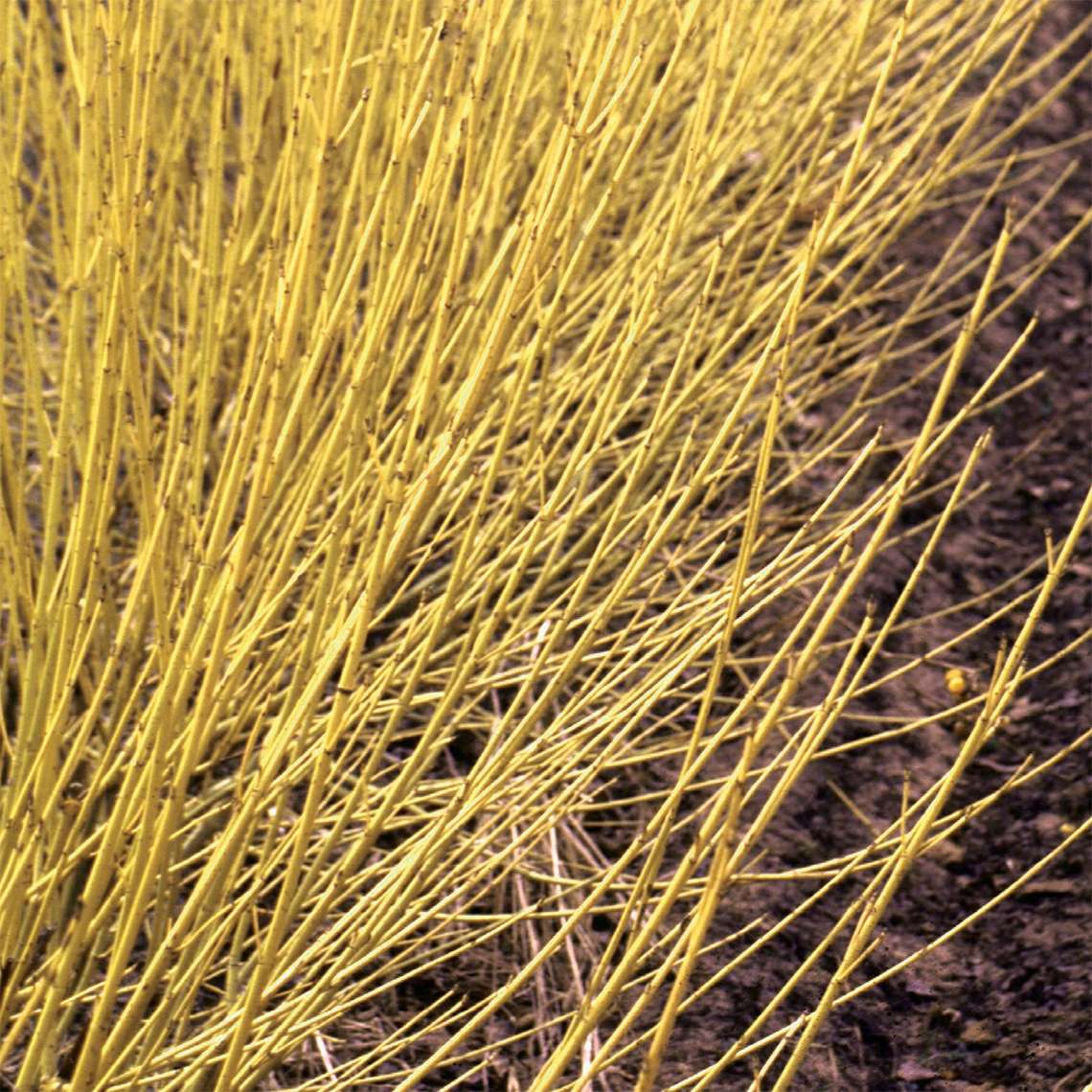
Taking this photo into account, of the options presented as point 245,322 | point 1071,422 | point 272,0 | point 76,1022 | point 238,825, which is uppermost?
point 272,0

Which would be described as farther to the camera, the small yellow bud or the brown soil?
the small yellow bud

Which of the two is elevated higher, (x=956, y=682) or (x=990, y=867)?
(x=956, y=682)

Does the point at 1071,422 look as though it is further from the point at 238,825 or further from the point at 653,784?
the point at 238,825

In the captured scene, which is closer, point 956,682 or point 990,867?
point 990,867

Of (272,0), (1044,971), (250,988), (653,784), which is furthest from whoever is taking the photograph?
(653,784)

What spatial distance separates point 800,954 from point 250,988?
1537 millimetres

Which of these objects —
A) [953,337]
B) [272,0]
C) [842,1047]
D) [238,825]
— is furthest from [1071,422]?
[238,825]

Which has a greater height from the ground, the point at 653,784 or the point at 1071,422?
the point at 1071,422

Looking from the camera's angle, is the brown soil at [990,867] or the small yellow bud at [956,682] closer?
the brown soil at [990,867]

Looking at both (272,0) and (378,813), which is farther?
(272,0)

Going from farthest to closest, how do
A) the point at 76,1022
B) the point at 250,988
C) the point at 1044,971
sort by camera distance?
the point at 1044,971 < the point at 76,1022 < the point at 250,988

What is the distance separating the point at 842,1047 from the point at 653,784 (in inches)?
24.6

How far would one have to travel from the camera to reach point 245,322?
102 inches

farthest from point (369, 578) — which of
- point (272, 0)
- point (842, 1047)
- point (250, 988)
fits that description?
point (842, 1047)
